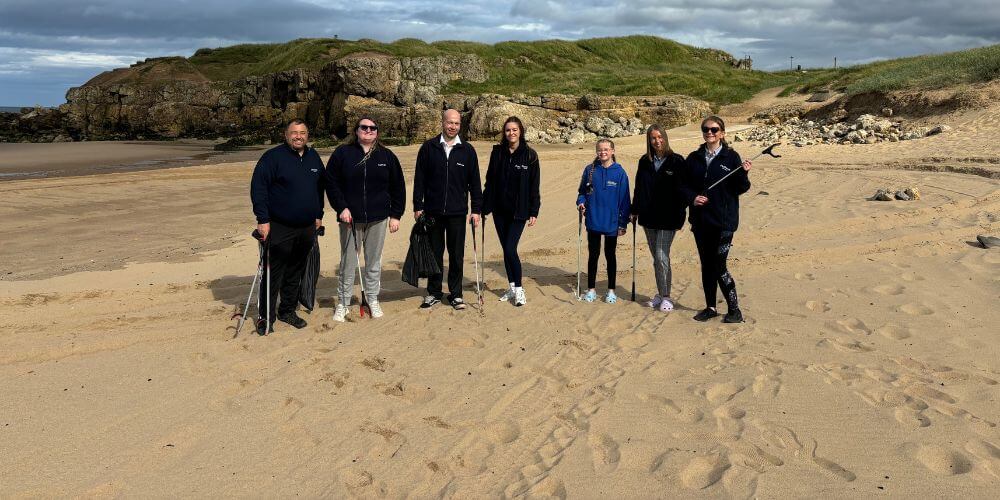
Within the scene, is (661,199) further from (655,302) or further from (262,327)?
(262,327)

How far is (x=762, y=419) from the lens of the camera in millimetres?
4215

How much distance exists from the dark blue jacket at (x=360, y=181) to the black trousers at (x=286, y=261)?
0.41 m

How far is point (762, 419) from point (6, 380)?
5410 mm

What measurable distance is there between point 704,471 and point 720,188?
119 inches

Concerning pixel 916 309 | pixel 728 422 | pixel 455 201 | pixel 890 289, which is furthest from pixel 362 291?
pixel 890 289

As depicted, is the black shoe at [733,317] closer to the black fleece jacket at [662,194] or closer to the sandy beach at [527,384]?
the sandy beach at [527,384]

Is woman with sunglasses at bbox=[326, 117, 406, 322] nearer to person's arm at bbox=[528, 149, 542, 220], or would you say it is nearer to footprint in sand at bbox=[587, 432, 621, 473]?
person's arm at bbox=[528, 149, 542, 220]

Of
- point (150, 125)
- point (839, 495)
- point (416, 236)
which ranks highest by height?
point (150, 125)

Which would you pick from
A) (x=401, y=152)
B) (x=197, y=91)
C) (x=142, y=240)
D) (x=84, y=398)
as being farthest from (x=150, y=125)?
(x=84, y=398)

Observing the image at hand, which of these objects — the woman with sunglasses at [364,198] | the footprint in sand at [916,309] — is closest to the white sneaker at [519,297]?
the woman with sunglasses at [364,198]

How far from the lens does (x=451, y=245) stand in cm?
689

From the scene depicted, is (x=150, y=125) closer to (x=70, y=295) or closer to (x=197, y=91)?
(x=197, y=91)

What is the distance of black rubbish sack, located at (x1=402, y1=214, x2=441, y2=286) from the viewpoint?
22.1 feet

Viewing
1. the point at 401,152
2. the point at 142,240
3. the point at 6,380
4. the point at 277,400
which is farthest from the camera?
the point at 401,152
